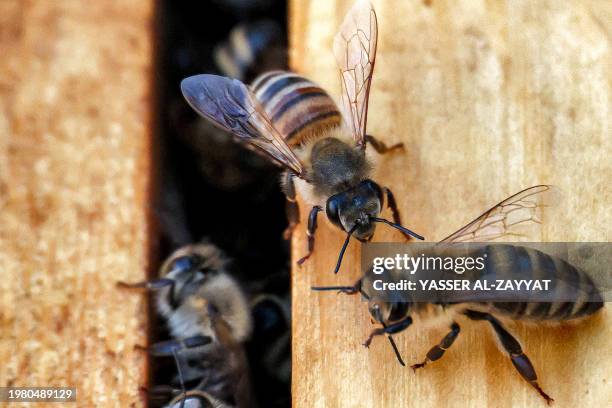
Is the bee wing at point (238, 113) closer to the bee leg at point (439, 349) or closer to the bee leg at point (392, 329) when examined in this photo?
the bee leg at point (392, 329)

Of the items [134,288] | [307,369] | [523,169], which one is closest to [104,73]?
[134,288]

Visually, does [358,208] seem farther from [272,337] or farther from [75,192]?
[75,192]

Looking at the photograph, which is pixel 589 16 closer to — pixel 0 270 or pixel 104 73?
pixel 104 73

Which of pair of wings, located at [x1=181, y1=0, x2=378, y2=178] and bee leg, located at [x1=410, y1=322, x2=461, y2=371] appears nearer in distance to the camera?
bee leg, located at [x1=410, y1=322, x2=461, y2=371]

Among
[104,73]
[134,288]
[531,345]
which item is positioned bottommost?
[531,345]

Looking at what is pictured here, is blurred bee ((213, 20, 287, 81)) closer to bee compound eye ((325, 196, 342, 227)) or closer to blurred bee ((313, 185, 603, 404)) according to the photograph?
bee compound eye ((325, 196, 342, 227))

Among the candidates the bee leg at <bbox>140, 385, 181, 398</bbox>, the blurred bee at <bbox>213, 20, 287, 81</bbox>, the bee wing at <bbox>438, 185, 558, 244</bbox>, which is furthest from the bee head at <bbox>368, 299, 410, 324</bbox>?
the blurred bee at <bbox>213, 20, 287, 81</bbox>

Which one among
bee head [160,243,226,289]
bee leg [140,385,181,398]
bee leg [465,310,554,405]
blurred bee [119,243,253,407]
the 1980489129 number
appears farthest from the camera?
bee head [160,243,226,289]
